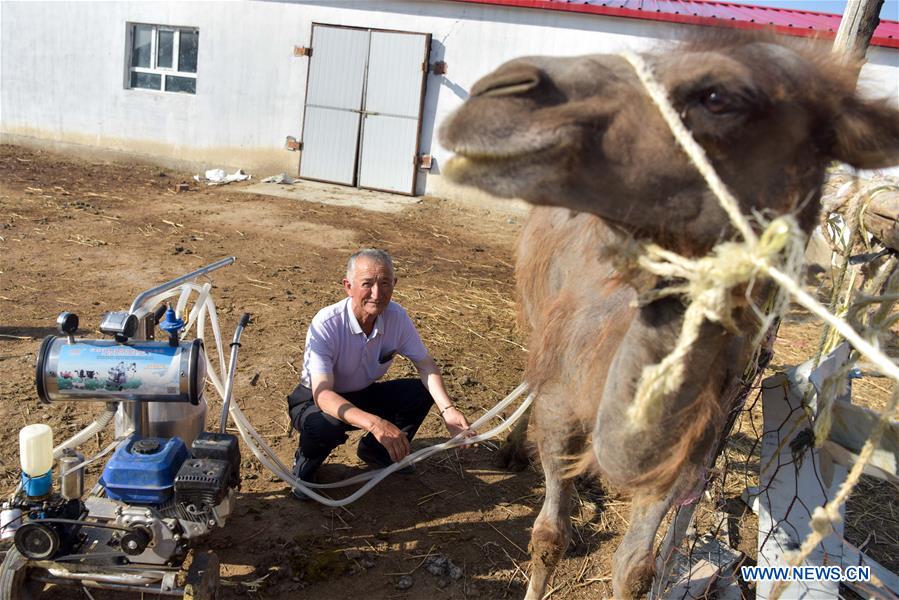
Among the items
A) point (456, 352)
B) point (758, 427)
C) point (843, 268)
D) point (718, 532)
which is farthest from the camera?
point (456, 352)

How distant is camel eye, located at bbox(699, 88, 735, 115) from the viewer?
1638mm

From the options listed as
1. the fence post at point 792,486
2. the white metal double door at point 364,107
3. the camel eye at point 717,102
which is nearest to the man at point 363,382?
the fence post at point 792,486

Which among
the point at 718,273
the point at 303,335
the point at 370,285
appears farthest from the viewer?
the point at 303,335

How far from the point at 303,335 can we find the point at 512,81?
14.4 feet

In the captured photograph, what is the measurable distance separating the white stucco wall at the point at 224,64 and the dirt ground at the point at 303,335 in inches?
59.5

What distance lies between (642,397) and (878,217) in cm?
141

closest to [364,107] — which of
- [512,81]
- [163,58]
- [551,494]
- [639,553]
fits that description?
[163,58]

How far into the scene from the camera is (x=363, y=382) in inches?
160

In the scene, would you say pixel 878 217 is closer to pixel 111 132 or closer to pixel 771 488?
pixel 771 488

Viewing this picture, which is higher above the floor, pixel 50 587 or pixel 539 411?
pixel 539 411

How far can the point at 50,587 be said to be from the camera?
302 cm

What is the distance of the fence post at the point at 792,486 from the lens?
9.28 ft

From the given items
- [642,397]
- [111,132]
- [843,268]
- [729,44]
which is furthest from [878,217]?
[111,132]

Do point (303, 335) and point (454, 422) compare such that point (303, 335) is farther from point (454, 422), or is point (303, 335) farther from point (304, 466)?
point (454, 422)
